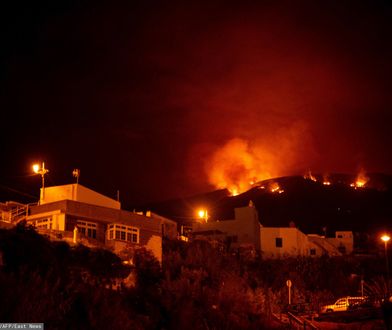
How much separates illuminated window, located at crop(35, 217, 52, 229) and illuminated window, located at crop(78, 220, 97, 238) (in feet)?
6.19

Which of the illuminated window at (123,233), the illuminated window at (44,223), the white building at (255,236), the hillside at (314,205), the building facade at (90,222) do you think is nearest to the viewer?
the building facade at (90,222)

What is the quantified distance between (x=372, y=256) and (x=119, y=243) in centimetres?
3996

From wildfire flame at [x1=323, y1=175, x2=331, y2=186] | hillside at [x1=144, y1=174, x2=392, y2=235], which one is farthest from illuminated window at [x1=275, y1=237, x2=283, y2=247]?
wildfire flame at [x1=323, y1=175, x2=331, y2=186]

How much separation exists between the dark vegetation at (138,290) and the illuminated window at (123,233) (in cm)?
146

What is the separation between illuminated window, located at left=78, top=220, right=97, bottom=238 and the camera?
39388 mm

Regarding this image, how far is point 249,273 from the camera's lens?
2077 inches

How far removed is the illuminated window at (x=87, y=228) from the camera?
129 feet

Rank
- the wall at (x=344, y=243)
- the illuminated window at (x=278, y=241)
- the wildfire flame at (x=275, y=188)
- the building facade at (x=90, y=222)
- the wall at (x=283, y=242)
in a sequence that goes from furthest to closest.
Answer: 1. the wildfire flame at (x=275, y=188)
2. the wall at (x=344, y=243)
3. the illuminated window at (x=278, y=241)
4. the wall at (x=283, y=242)
5. the building facade at (x=90, y=222)

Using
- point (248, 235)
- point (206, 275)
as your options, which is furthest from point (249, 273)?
point (248, 235)

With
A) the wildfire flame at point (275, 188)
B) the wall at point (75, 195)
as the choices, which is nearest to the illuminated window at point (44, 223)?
the wall at point (75, 195)

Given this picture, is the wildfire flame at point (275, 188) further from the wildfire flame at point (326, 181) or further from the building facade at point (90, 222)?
the building facade at point (90, 222)

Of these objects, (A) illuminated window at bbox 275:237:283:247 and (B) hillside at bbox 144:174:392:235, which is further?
(B) hillside at bbox 144:174:392:235

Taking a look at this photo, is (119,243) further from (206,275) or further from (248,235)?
(248,235)

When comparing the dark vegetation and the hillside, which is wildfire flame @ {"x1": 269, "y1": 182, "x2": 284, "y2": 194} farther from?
the dark vegetation
